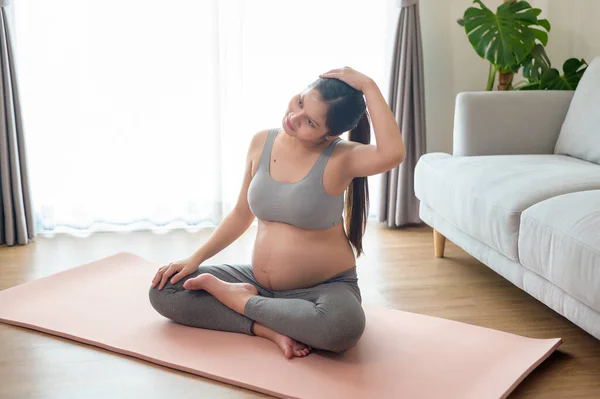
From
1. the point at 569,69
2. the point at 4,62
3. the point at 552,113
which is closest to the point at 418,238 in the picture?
the point at 552,113

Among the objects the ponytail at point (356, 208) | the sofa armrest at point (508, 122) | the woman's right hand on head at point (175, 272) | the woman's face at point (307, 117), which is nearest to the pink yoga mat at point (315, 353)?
the woman's right hand on head at point (175, 272)

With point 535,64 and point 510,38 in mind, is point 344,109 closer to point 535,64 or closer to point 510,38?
point 510,38

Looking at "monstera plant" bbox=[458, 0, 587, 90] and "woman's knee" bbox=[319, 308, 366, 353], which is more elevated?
"monstera plant" bbox=[458, 0, 587, 90]

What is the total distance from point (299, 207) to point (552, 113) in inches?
57.9

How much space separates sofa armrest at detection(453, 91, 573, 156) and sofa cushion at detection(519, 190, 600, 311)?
2.74ft

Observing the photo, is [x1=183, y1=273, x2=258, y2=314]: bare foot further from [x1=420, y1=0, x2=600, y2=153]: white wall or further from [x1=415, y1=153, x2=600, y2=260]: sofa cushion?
[x1=420, y1=0, x2=600, y2=153]: white wall

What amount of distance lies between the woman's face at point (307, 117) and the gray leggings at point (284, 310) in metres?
0.41

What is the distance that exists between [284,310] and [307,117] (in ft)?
1.67

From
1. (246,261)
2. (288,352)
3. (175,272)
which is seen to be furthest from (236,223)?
(246,261)

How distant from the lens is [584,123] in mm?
2807

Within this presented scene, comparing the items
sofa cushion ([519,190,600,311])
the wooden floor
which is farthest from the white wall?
sofa cushion ([519,190,600,311])

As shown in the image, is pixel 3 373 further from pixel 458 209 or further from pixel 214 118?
pixel 214 118

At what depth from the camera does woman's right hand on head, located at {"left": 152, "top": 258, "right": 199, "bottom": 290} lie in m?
2.12

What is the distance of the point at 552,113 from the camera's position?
119 inches
